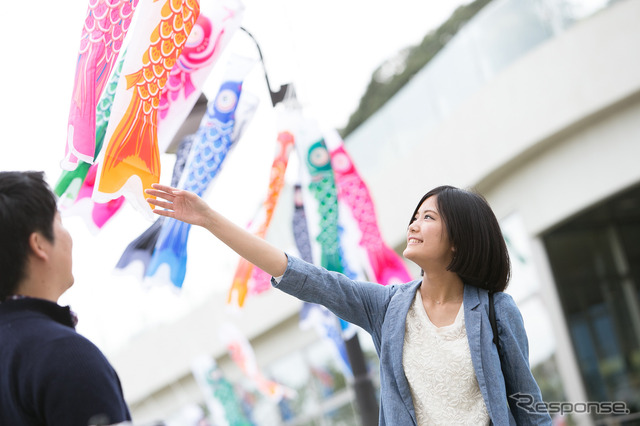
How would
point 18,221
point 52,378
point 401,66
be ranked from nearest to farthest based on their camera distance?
point 52,378 < point 18,221 < point 401,66

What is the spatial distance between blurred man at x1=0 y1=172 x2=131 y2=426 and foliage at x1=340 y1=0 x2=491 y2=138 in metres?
22.5

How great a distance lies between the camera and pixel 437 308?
2521 mm

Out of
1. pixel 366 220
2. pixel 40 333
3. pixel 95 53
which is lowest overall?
pixel 40 333

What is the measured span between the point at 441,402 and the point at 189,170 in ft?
7.40

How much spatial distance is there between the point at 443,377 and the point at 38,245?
4.05 feet

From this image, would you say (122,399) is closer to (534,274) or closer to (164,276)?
(164,276)

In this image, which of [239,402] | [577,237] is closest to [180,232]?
[577,237]

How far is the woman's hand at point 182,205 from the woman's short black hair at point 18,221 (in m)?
0.40

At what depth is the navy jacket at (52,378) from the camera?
5.85 feet

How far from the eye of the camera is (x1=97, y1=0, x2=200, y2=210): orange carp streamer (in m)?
2.93

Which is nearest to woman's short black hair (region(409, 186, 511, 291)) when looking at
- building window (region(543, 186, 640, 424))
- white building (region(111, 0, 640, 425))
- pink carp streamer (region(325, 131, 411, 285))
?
pink carp streamer (region(325, 131, 411, 285))

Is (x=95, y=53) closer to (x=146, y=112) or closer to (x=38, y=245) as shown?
(x=146, y=112)

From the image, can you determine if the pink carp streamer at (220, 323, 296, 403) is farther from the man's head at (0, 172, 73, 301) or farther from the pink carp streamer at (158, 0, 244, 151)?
the man's head at (0, 172, 73, 301)

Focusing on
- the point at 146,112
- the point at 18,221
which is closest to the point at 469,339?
the point at 18,221
